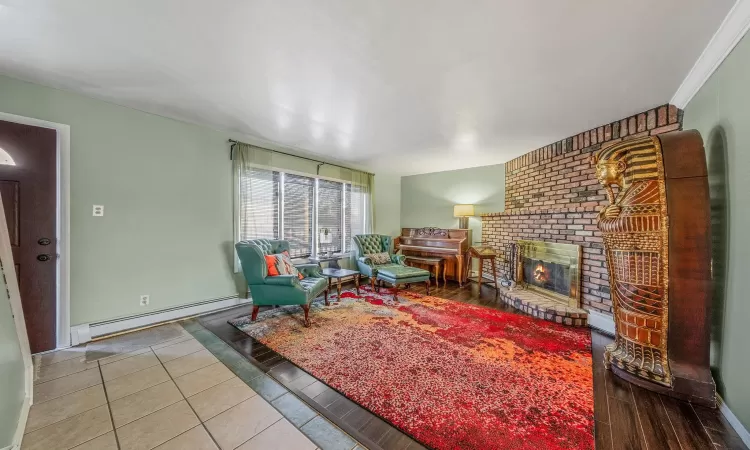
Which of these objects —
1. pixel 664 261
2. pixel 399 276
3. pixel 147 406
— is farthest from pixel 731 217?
pixel 147 406

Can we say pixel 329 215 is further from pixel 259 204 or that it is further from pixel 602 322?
pixel 602 322

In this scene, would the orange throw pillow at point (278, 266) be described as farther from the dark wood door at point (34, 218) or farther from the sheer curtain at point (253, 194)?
the dark wood door at point (34, 218)

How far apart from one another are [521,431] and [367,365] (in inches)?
43.2

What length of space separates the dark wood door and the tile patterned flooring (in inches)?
14.7

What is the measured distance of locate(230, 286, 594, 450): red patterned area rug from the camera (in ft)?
4.87

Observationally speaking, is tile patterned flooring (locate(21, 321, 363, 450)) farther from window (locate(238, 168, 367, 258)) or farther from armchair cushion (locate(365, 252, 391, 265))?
armchair cushion (locate(365, 252, 391, 265))

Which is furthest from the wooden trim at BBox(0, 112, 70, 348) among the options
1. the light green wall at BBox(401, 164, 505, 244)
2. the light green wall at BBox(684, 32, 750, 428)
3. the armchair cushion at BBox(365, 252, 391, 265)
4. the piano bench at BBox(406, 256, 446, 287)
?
the light green wall at BBox(401, 164, 505, 244)

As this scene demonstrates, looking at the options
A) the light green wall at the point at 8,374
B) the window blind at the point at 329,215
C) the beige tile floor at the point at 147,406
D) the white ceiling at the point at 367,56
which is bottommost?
the beige tile floor at the point at 147,406

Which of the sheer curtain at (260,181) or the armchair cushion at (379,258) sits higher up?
the sheer curtain at (260,181)

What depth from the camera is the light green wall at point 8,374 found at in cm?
124

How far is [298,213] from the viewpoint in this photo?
4316 millimetres

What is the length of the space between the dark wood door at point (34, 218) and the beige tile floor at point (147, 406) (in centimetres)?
37

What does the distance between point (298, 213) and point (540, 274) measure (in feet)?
12.5

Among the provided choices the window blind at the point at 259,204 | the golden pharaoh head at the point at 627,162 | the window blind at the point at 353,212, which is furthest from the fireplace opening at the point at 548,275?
the window blind at the point at 259,204
